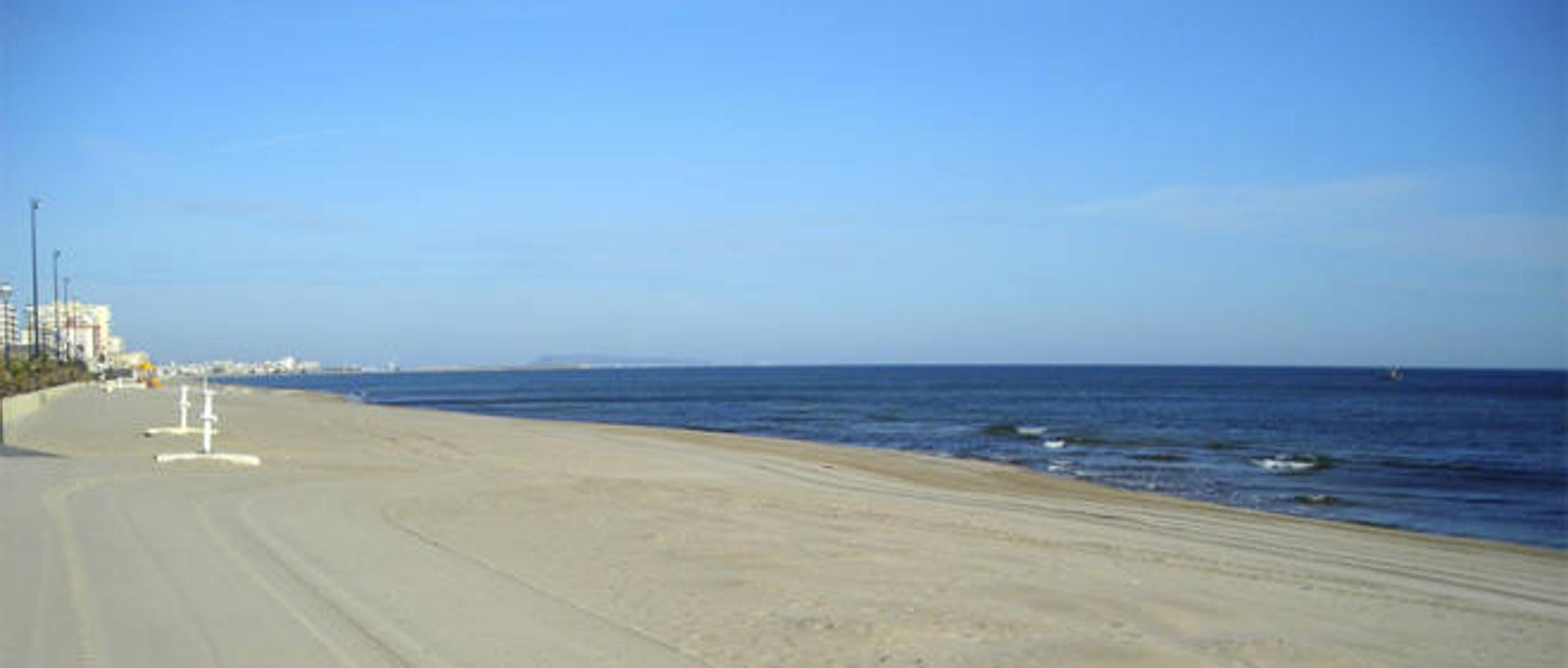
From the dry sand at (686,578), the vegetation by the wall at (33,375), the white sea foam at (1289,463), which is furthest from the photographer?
the vegetation by the wall at (33,375)

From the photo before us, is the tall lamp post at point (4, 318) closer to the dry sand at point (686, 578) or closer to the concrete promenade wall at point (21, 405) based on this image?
the concrete promenade wall at point (21, 405)

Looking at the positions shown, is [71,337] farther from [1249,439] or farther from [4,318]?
[1249,439]

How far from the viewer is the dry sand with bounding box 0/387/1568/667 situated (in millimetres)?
6402

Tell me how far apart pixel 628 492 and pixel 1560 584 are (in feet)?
34.9

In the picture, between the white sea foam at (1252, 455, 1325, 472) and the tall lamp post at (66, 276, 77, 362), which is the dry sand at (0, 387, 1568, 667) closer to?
the white sea foam at (1252, 455, 1325, 472)

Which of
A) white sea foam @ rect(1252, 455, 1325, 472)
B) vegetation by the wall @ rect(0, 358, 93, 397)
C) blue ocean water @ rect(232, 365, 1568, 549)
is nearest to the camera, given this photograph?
blue ocean water @ rect(232, 365, 1568, 549)

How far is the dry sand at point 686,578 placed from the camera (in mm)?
6402

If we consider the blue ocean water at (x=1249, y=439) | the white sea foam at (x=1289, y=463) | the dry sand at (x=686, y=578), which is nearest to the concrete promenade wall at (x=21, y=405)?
the dry sand at (x=686, y=578)

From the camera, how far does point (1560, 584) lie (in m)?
11.6

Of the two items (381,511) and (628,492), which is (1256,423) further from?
(381,511)

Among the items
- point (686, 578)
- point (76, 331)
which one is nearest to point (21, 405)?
point (686, 578)

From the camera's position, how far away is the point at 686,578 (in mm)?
8531

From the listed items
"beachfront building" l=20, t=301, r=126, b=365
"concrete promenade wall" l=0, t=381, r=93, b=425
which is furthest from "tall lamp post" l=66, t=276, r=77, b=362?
"concrete promenade wall" l=0, t=381, r=93, b=425

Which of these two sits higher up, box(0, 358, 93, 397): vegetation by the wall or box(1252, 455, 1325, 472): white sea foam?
box(0, 358, 93, 397): vegetation by the wall
